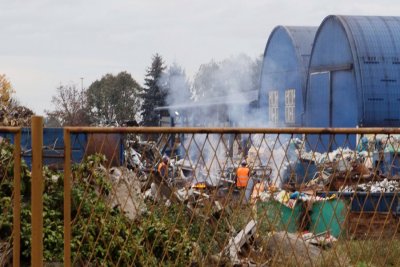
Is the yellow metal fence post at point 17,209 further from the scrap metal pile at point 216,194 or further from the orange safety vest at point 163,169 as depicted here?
the orange safety vest at point 163,169

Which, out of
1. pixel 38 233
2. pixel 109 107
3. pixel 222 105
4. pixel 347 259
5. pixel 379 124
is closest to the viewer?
pixel 38 233

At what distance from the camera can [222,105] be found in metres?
35.8

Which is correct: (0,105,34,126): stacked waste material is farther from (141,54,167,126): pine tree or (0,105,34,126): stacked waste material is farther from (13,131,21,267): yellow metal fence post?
(141,54,167,126): pine tree

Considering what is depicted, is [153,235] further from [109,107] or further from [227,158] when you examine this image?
[109,107]

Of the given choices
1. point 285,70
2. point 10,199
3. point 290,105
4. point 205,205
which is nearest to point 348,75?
point 290,105

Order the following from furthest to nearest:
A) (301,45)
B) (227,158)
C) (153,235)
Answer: (301,45)
(153,235)
(227,158)

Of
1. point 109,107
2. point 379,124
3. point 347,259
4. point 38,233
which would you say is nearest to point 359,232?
point 347,259

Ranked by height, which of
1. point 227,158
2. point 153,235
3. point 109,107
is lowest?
point 109,107

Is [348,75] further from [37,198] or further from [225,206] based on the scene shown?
[37,198]

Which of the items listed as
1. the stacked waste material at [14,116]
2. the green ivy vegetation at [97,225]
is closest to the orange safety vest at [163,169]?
the green ivy vegetation at [97,225]

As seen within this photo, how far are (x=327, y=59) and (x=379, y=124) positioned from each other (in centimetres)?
316

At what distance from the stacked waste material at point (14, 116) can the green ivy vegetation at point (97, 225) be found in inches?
301

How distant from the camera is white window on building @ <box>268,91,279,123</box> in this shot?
2975 cm

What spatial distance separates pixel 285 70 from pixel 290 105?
5.68 feet
